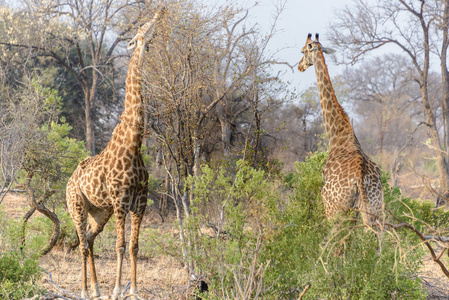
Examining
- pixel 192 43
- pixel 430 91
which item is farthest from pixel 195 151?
pixel 430 91

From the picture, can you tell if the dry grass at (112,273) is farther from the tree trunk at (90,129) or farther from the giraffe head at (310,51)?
the tree trunk at (90,129)

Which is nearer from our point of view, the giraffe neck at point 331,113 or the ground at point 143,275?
the ground at point 143,275

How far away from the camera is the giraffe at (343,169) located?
16.2 feet

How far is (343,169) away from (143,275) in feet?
11.1

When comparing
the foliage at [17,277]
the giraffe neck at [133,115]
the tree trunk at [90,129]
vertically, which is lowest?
the foliage at [17,277]

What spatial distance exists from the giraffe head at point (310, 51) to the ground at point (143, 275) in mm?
3123

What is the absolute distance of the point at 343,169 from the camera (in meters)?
5.18

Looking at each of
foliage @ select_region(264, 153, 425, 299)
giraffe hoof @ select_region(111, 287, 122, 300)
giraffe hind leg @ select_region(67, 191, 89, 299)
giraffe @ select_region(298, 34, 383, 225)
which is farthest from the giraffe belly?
giraffe hind leg @ select_region(67, 191, 89, 299)

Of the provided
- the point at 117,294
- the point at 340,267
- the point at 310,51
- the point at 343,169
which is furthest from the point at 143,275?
the point at 310,51

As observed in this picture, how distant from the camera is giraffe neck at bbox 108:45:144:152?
4766 mm

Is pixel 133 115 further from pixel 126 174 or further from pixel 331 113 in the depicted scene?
pixel 331 113

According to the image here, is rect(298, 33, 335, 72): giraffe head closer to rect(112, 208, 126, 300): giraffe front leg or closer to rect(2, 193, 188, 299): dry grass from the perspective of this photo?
rect(2, 193, 188, 299): dry grass

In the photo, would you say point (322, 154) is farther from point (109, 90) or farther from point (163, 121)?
point (109, 90)

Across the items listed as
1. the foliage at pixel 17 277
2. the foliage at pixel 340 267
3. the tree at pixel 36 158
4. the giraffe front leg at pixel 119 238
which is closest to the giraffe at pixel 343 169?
the foliage at pixel 340 267
